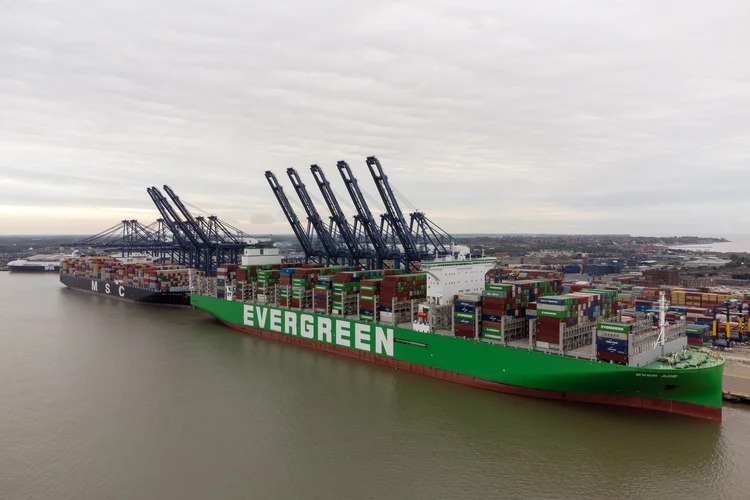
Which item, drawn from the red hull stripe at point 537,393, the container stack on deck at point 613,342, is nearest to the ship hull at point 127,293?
the red hull stripe at point 537,393

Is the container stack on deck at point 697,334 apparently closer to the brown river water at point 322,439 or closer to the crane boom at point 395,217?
the brown river water at point 322,439

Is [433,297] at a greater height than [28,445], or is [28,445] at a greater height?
[433,297]

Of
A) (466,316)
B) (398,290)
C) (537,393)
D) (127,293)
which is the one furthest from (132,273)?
(537,393)

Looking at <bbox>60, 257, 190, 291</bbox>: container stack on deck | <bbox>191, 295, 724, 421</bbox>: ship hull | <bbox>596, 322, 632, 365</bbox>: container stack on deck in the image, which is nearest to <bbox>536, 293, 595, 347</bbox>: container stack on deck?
<bbox>191, 295, 724, 421</bbox>: ship hull

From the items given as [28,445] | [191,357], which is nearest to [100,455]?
[28,445]

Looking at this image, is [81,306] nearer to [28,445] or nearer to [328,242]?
[328,242]

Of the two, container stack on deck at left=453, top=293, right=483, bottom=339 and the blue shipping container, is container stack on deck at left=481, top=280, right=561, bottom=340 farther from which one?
container stack on deck at left=453, top=293, right=483, bottom=339
